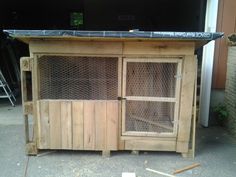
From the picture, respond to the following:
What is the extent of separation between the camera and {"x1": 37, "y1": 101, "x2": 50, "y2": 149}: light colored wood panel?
3.00 meters

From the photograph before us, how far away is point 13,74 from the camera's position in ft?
22.5

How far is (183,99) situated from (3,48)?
538 cm

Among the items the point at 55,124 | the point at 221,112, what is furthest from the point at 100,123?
the point at 221,112

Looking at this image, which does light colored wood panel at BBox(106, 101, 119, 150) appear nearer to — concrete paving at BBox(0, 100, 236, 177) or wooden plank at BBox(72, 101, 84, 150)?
concrete paving at BBox(0, 100, 236, 177)

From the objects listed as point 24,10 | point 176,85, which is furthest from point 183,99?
point 24,10

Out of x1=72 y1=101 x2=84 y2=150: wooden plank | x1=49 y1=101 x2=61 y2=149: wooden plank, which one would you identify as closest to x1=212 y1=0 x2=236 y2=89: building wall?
x1=72 y1=101 x2=84 y2=150: wooden plank

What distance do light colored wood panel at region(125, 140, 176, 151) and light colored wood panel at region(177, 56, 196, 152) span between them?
0.35 feet

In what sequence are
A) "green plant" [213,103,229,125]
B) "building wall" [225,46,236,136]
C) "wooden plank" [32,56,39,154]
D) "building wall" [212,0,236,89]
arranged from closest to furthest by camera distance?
"wooden plank" [32,56,39,154]
"building wall" [225,46,236,136]
"building wall" [212,0,236,89]
"green plant" [213,103,229,125]

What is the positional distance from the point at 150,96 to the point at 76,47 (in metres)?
1.03

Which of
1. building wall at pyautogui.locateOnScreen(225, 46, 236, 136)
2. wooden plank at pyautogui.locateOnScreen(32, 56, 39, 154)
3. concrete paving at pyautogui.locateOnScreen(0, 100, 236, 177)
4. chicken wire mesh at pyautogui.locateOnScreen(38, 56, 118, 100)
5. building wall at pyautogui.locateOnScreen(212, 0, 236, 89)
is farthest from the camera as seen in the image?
building wall at pyautogui.locateOnScreen(212, 0, 236, 89)

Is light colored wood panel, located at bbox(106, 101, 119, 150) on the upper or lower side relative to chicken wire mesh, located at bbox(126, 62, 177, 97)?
lower

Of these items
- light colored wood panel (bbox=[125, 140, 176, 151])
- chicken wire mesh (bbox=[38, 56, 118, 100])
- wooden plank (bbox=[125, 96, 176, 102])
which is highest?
chicken wire mesh (bbox=[38, 56, 118, 100])

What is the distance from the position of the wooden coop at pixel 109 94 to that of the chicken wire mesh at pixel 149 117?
0.04 ft

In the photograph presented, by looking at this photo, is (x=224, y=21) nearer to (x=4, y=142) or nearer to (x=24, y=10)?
(x=4, y=142)
